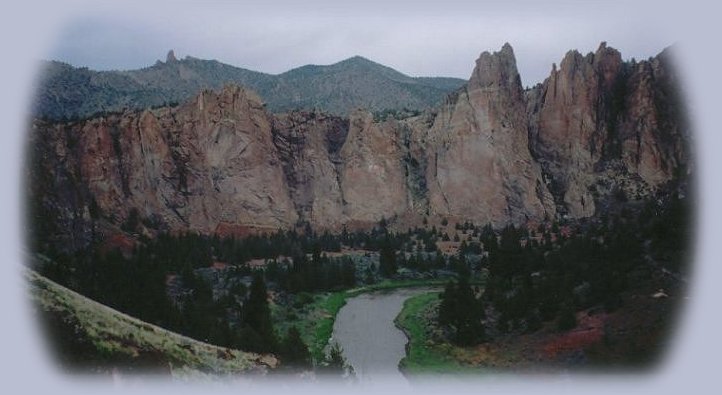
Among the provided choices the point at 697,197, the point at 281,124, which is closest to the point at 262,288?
the point at 697,197

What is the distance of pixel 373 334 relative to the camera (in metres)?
33.3

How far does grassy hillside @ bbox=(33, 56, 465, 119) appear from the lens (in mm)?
120456

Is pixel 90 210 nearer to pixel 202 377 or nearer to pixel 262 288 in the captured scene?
pixel 262 288

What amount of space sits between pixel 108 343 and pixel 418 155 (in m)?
79.2

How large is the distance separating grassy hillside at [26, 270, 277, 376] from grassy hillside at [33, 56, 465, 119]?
106 meters

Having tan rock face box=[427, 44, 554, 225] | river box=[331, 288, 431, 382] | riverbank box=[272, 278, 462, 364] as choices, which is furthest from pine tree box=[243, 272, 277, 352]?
tan rock face box=[427, 44, 554, 225]

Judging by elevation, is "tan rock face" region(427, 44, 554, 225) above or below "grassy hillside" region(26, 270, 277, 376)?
above

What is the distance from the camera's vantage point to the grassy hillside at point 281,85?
12046 centimetres

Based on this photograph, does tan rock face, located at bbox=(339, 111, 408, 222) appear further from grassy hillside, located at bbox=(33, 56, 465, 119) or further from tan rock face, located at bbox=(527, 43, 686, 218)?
grassy hillside, located at bbox=(33, 56, 465, 119)

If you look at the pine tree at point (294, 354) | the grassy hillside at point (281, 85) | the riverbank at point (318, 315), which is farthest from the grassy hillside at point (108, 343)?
the grassy hillside at point (281, 85)

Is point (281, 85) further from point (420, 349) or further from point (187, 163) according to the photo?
point (420, 349)

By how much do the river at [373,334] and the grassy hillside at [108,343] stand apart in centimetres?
899

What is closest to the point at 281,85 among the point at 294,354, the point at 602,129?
the point at 602,129

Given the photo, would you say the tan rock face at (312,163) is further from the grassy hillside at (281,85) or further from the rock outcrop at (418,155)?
the grassy hillside at (281,85)
